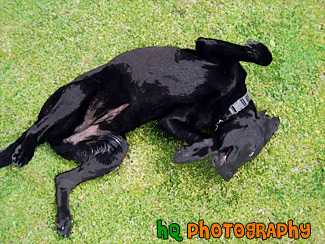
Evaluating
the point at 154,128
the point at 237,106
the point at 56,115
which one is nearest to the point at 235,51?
the point at 237,106

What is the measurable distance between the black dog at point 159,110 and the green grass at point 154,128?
0.32m

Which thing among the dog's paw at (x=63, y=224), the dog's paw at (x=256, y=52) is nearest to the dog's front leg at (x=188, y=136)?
the dog's paw at (x=256, y=52)

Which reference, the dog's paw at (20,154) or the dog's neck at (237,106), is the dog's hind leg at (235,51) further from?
the dog's paw at (20,154)

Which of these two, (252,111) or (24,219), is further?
(24,219)

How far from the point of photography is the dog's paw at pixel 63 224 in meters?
3.11

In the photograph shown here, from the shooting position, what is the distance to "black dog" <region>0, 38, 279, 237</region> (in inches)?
111

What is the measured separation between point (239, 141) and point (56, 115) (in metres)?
1.51

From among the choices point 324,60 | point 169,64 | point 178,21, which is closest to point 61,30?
point 178,21

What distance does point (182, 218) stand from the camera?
11.1 ft

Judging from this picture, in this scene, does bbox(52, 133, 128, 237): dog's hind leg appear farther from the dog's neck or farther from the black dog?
the dog's neck

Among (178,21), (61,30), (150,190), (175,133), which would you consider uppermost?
(178,21)

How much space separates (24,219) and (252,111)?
2.28 metres

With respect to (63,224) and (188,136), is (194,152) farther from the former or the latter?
(63,224)

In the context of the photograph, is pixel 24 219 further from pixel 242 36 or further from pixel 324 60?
pixel 324 60
